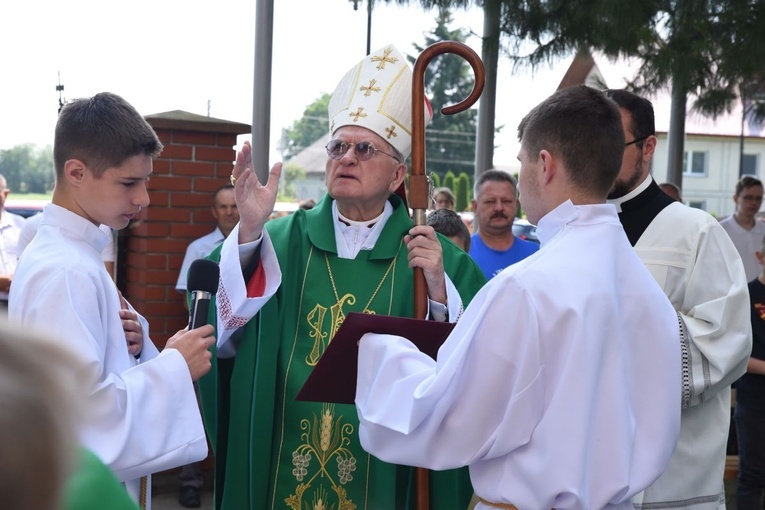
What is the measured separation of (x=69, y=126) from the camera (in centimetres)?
255

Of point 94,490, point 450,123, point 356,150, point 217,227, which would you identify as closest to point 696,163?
point 450,123

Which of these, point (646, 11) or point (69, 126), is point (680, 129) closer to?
point (646, 11)

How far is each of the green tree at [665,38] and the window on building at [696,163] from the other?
44.6 m

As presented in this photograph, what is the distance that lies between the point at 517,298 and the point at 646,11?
5.52 meters

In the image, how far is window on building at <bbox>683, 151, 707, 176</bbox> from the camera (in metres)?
50.6

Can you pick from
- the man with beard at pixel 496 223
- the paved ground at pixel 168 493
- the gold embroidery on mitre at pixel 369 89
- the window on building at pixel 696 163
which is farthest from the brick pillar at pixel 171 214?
the window on building at pixel 696 163

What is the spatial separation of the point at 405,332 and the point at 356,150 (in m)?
1.12

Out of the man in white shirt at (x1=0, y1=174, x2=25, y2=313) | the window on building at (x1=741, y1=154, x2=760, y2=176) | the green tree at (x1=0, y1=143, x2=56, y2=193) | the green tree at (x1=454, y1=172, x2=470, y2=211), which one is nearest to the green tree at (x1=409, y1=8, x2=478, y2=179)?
the green tree at (x1=454, y1=172, x2=470, y2=211)

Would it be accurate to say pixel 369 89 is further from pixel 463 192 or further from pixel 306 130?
pixel 306 130

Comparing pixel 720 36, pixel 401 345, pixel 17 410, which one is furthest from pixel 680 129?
pixel 17 410

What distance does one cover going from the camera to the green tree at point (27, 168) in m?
Answer: 90.5

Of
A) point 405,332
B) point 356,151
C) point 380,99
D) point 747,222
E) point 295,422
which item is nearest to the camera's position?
point 405,332

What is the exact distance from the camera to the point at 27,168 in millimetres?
93250

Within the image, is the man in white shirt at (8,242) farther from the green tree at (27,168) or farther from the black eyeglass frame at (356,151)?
the green tree at (27,168)
